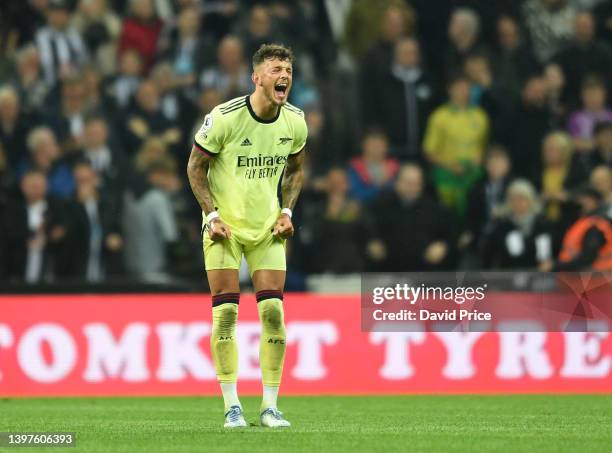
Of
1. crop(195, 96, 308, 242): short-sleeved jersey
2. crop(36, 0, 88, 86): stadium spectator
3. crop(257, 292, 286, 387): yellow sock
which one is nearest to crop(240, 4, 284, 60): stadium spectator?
crop(36, 0, 88, 86): stadium spectator

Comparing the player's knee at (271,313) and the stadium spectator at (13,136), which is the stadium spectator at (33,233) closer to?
the stadium spectator at (13,136)

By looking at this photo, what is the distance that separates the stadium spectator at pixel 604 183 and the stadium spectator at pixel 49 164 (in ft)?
18.8

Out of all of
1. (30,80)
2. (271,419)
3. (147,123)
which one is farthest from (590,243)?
(30,80)

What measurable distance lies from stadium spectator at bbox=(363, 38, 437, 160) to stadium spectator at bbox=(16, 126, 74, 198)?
12.1 feet

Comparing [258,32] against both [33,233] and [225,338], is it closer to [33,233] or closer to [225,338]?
[33,233]

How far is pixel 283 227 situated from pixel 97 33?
8.99 metres

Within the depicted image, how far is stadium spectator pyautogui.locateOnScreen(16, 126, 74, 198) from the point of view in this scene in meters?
16.8

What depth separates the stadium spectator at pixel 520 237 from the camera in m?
16.3

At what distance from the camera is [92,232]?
16.5 metres

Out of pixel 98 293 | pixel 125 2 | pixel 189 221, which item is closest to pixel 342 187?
pixel 189 221

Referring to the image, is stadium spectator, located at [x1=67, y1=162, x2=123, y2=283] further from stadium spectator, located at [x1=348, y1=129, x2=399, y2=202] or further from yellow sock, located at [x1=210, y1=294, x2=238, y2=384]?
yellow sock, located at [x1=210, y1=294, x2=238, y2=384]

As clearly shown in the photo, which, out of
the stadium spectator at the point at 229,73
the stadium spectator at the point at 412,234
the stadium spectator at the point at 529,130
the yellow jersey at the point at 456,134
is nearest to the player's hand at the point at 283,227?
the stadium spectator at the point at 412,234

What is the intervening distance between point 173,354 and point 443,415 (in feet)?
13.9

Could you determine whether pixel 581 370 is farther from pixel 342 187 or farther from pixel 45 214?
pixel 45 214
